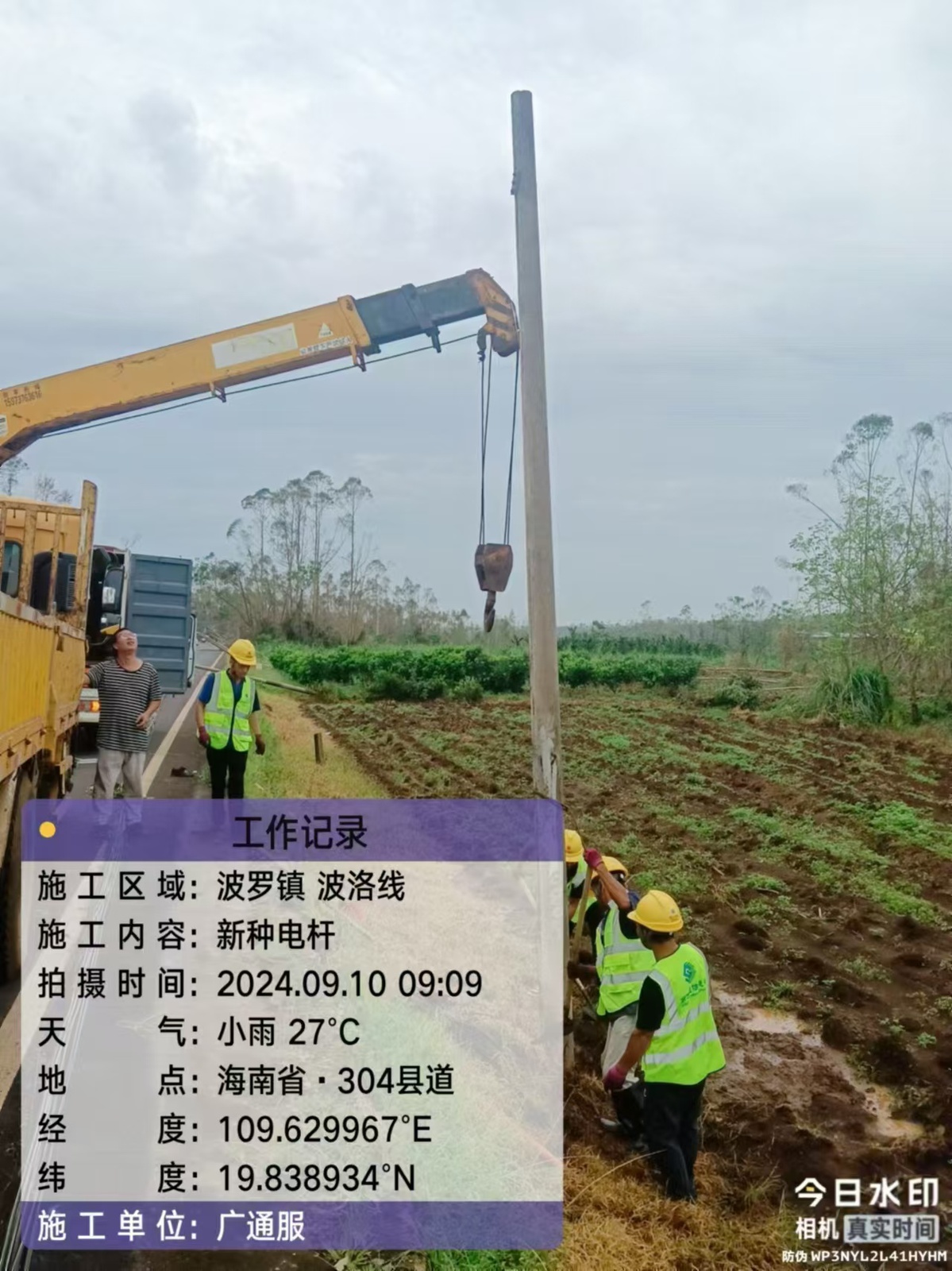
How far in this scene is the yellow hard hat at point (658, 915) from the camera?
14.4 feet

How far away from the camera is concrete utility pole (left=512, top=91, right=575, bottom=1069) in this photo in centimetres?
518

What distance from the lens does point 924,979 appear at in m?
7.16

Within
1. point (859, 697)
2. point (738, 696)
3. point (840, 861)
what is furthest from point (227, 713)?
point (738, 696)

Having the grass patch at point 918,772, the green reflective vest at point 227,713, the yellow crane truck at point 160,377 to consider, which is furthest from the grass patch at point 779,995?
the grass patch at point 918,772

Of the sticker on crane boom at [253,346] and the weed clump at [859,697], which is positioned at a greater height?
the sticker on crane boom at [253,346]

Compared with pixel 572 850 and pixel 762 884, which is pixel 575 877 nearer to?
pixel 572 850

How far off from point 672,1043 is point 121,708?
495 centimetres

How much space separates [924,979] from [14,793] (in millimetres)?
6074

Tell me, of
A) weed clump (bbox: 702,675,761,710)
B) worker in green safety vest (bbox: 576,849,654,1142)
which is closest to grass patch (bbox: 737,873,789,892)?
worker in green safety vest (bbox: 576,849,654,1142)

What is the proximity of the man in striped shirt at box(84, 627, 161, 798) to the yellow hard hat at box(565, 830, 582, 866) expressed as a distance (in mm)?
3330

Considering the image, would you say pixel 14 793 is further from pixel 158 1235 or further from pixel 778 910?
pixel 778 910

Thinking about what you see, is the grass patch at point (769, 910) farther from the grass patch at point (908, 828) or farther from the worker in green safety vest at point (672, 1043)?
the worker in green safety vest at point (672, 1043)

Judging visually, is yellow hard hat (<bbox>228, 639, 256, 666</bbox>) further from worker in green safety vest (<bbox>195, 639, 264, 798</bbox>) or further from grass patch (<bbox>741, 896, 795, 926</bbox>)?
grass patch (<bbox>741, 896, 795, 926</bbox>)

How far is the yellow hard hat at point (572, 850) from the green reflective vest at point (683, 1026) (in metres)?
1.93
